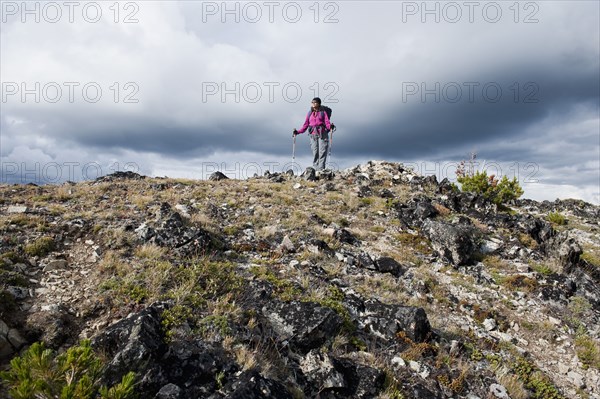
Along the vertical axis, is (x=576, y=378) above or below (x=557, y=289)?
below

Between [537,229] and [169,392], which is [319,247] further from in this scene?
[537,229]

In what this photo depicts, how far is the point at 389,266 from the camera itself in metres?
11.1

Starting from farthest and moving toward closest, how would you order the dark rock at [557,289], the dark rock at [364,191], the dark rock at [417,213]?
1. the dark rock at [364,191]
2. the dark rock at [417,213]
3. the dark rock at [557,289]

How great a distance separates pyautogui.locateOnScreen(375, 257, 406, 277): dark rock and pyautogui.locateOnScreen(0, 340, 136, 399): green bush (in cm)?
868

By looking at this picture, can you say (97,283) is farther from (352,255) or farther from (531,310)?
(531,310)

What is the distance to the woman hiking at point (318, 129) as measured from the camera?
22641mm

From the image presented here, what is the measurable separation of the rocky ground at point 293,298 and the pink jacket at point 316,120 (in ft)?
29.2

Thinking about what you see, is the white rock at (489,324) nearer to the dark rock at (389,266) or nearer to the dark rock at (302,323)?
the dark rock at (389,266)

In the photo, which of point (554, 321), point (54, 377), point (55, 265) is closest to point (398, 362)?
point (54, 377)

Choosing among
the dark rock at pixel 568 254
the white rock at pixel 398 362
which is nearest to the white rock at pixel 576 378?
the white rock at pixel 398 362

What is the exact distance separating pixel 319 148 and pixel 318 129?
1.66 m

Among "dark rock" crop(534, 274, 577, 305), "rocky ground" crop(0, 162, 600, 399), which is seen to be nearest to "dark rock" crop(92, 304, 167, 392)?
"rocky ground" crop(0, 162, 600, 399)

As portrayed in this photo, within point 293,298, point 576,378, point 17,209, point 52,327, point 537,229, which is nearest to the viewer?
point 52,327

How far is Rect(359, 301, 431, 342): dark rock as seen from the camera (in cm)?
755
